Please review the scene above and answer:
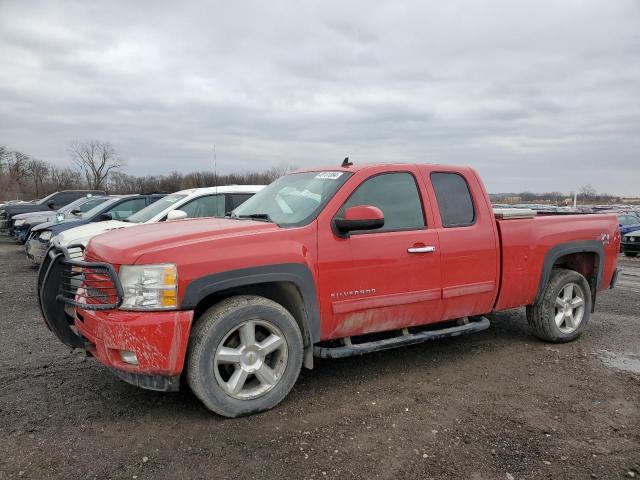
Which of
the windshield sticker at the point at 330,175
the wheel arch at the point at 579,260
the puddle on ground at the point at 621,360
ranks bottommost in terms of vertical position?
the puddle on ground at the point at 621,360

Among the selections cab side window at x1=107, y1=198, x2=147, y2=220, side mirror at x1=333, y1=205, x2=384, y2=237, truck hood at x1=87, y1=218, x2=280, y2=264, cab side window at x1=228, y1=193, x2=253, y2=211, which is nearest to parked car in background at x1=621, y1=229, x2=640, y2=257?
cab side window at x1=228, y1=193, x2=253, y2=211

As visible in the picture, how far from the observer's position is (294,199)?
4.37 m

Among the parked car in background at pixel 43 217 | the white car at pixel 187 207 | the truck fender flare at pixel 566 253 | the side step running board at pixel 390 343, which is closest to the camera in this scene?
the side step running board at pixel 390 343

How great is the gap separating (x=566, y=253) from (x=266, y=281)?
3.46 metres

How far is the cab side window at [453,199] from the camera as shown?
456 centimetres

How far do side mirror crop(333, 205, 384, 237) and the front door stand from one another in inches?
5.5

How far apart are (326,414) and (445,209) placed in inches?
84.5

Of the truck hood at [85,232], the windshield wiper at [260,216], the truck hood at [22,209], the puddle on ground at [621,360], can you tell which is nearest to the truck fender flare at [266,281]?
the windshield wiper at [260,216]

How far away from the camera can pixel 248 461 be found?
2.96 metres

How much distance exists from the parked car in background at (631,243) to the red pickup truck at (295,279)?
53.5 feet

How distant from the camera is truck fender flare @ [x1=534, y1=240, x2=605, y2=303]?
16.8 feet

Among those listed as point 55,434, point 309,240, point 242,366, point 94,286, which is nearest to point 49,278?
point 94,286

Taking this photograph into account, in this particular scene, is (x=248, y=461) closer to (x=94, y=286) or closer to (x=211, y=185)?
(x=94, y=286)

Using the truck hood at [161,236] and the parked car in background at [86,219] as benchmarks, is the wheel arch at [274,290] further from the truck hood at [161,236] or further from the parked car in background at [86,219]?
the parked car in background at [86,219]
